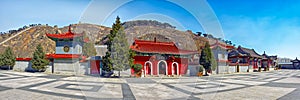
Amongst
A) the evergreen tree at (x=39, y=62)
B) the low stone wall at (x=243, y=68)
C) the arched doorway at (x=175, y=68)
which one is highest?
the evergreen tree at (x=39, y=62)

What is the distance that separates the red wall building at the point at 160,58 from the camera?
1978cm

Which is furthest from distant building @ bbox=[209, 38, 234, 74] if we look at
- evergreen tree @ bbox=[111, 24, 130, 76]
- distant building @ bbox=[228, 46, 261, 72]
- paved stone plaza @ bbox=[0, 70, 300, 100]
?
evergreen tree @ bbox=[111, 24, 130, 76]

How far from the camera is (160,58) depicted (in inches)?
813

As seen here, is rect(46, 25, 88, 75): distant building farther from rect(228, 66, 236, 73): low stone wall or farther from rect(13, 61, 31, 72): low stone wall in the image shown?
rect(228, 66, 236, 73): low stone wall

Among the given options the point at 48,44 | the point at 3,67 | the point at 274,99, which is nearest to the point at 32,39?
the point at 48,44

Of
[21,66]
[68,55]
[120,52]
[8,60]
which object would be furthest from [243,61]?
[8,60]

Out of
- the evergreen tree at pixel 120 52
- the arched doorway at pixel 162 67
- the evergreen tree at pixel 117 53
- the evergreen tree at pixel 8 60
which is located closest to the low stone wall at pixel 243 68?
the arched doorway at pixel 162 67

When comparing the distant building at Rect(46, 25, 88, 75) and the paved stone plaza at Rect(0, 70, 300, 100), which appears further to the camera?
the distant building at Rect(46, 25, 88, 75)

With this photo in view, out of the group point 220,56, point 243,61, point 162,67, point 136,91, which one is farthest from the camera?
point 243,61

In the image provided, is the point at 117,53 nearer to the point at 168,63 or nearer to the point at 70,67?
the point at 70,67

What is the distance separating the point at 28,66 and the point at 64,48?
16.5ft

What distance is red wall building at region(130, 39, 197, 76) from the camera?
64.9 feet

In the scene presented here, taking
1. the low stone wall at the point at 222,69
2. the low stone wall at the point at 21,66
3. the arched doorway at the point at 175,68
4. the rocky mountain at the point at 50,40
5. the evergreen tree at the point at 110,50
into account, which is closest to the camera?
the evergreen tree at the point at 110,50

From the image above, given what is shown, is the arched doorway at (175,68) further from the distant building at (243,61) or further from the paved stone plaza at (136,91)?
the distant building at (243,61)
